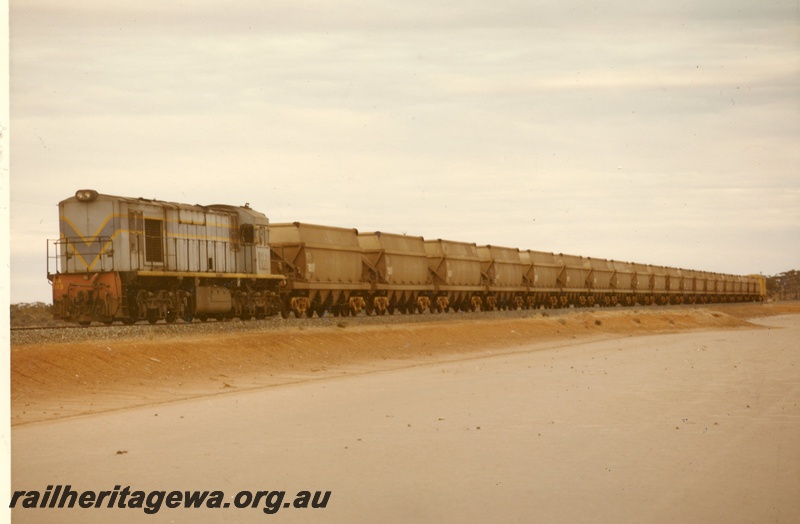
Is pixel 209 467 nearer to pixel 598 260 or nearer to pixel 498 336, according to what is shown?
pixel 498 336

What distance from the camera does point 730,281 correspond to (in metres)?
97.5

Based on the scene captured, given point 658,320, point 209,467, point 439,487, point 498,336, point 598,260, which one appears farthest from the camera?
point 598,260

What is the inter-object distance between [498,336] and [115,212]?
16563 millimetres

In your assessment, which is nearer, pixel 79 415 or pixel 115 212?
pixel 79 415

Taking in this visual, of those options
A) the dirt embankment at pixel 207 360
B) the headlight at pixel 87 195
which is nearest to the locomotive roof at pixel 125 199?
the headlight at pixel 87 195

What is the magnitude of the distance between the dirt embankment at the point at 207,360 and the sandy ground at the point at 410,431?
0.24 feet

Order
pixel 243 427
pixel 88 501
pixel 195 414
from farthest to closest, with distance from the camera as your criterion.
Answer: pixel 195 414
pixel 243 427
pixel 88 501

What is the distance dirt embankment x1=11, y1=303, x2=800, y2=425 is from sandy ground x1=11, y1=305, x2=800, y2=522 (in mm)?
74

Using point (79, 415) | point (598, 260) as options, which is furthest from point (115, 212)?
point (598, 260)

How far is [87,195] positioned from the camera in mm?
25328

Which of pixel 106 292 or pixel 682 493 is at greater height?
pixel 106 292

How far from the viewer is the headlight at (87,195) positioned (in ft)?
83.0

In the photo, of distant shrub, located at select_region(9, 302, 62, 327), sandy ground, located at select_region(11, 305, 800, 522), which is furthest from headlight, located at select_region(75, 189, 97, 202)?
distant shrub, located at select_region(9, 302, 62, 327)

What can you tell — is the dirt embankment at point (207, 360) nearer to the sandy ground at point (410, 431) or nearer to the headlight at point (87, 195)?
the sandy ground at point (410, 431)
